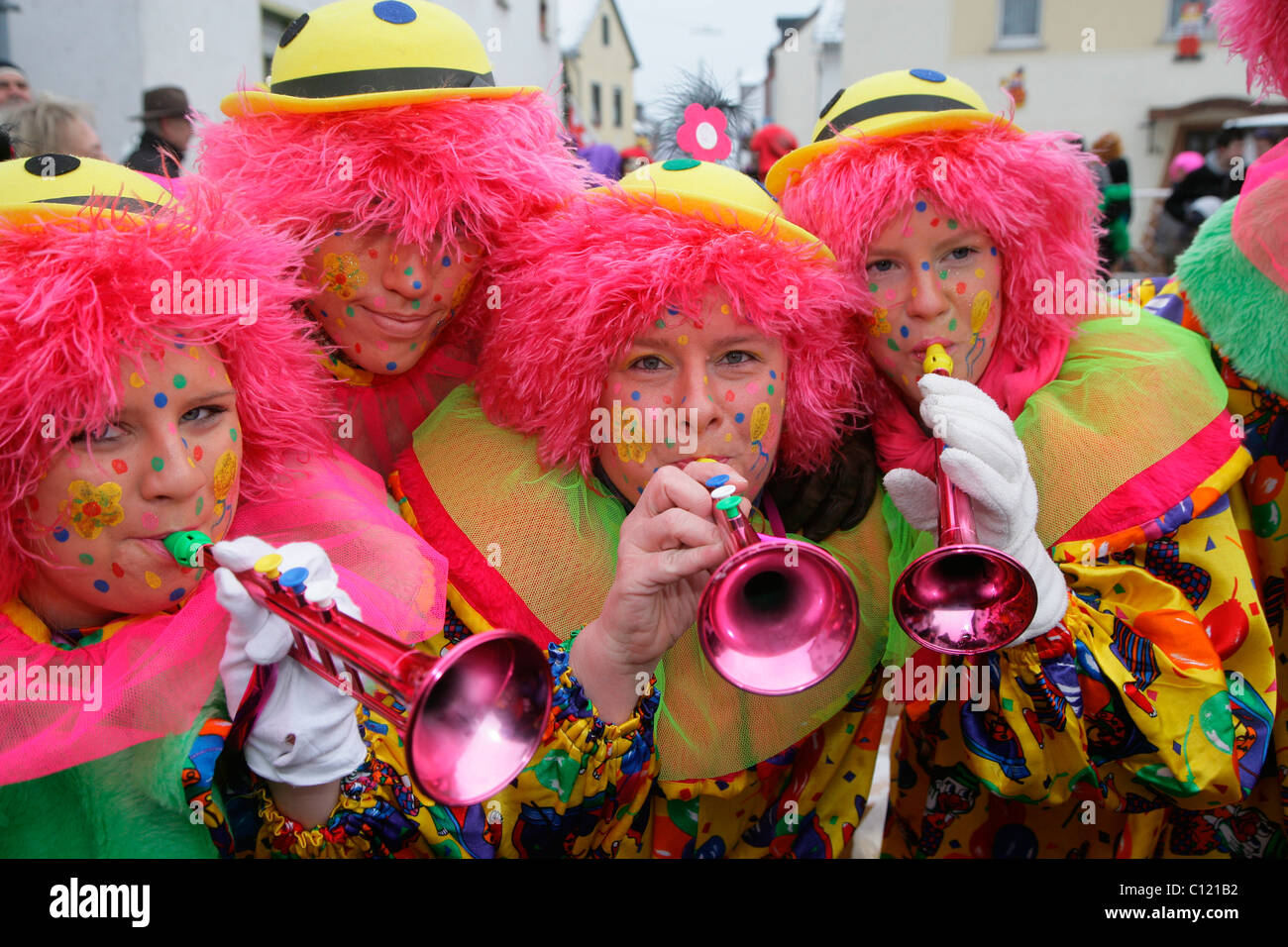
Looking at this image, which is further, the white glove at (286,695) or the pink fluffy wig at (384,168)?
the pink fluffy wig at (384,168)

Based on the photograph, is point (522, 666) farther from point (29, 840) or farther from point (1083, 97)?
point (1083, 97)

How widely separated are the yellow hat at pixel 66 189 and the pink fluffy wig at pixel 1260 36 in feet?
7.40

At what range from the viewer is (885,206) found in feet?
6.87

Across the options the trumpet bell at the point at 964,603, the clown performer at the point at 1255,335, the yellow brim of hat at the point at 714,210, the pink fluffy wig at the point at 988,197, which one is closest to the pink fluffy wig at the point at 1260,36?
the clown performer at the point at 1255,335

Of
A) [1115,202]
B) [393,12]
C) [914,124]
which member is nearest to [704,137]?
[914,124]

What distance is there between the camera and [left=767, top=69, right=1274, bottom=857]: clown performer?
1.95 metres

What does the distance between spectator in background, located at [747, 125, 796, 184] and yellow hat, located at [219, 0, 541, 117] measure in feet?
12.6

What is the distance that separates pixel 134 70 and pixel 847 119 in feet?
26.2

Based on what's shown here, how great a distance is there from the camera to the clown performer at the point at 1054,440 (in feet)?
→ 6.38

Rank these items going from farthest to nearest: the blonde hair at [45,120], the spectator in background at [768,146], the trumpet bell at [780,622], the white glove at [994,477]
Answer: the spectator in background at [768,146]
the blonde hair at [45,120]
the white glove at [994,477]
the trumpet bell at [780,622]

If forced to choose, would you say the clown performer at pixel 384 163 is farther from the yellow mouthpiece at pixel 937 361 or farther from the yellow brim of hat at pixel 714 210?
the yellow mouthpiece at pixel 937 361

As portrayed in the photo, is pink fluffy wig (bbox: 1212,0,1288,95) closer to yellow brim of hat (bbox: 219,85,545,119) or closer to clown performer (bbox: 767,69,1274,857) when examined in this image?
clown performer (bbox: 767,69,1274,857)
